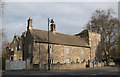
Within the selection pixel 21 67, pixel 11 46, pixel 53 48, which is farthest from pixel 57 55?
pixel 11 46

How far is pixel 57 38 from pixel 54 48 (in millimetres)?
4401

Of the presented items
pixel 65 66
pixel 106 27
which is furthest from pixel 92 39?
pixel 65 66

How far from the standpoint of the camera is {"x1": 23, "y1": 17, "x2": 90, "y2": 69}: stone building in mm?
62219

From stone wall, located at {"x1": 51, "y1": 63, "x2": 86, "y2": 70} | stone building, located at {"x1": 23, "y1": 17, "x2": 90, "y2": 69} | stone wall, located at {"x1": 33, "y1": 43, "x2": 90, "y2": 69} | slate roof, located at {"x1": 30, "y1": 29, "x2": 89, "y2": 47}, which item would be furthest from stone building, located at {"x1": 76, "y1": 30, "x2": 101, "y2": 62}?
stone wall, located at {"x1": 51, "y1": 63, "x2": 86, "y2": 70}

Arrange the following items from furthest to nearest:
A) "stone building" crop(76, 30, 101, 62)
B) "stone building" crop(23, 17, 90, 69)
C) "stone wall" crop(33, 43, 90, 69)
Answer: "stone building" crop(76, 30, 101, 62)
"stone wall" crop(33, 43, 90, 69)
"stone building" crop(23, 17, 90, 69)

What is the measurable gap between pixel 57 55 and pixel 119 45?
666 inches

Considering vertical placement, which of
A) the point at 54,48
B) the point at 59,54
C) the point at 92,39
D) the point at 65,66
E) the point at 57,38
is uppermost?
the point at 92,39

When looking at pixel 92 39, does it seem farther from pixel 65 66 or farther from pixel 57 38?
pixel 65 66

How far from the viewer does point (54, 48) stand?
6681 cm

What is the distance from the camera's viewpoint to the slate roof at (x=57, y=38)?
6456cm

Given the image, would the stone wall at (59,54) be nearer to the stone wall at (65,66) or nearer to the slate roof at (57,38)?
the stone wall at (65,66)

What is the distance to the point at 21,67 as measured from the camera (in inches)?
2167

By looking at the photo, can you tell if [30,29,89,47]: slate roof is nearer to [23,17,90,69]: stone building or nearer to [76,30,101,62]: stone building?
[23,17,90,69]: stone building

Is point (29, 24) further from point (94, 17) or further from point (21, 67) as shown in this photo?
point (94, 17)
